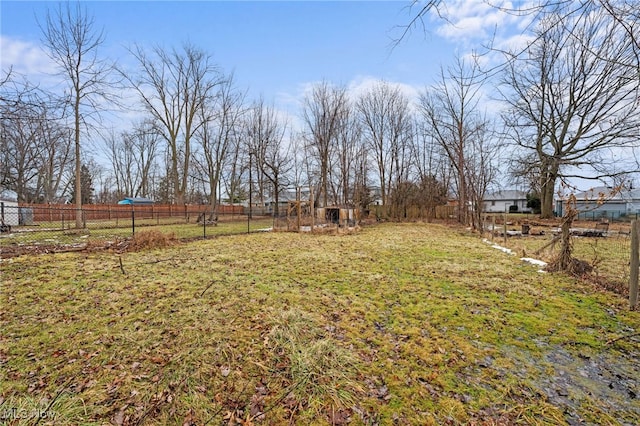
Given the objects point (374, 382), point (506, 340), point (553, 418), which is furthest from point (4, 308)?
point (506, 340)

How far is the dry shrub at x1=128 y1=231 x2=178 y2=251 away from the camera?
769 centimetres

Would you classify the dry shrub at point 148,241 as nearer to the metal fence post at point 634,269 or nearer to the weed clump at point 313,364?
the weed clump at point 313,364

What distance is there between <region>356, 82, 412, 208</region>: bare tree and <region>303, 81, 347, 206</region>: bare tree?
14.8 feet

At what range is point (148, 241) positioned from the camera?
7934mm

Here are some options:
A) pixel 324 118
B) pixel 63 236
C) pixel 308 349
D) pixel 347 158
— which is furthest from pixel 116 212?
pixel 347 158

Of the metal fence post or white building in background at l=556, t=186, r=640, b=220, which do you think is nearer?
the metal fence post

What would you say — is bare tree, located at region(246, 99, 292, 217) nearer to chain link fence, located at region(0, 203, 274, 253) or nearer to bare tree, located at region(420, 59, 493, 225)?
chain link fence, located at region(0, 203, 274, 253)

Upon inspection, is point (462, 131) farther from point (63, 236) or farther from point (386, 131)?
point (63, 236)

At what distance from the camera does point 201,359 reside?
2.57 metres

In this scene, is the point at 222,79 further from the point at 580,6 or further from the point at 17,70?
the point at 580,6

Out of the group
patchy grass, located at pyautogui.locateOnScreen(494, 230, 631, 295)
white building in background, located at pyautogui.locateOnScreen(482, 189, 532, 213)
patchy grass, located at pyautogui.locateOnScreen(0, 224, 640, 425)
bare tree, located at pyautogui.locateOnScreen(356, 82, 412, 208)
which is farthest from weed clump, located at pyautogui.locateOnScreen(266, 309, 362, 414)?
white building in background, located at pyautogui.locateOnScreen(482, 189, 532, 213)

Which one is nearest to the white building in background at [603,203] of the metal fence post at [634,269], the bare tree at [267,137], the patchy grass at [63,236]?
the metal fence post at [634,269]

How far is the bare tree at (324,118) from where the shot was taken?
21.1 metres

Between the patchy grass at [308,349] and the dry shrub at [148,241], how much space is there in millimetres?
2429
